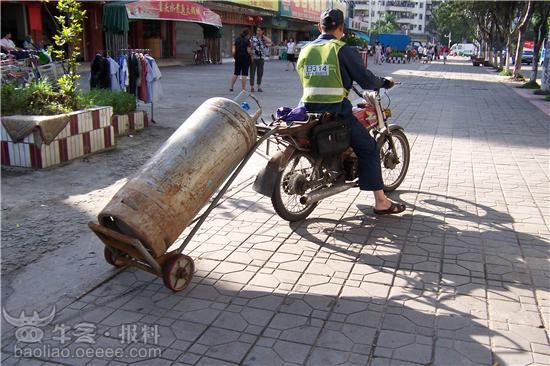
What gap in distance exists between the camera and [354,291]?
370cm

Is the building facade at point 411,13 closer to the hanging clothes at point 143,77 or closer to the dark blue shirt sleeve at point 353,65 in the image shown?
the hanging clothes at point 143,77

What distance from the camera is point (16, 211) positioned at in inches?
203

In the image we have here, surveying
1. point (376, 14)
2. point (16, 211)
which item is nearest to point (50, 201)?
point (16, 211)

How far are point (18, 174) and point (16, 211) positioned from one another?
1360 millimetres

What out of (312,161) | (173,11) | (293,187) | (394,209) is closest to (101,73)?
(312,161)

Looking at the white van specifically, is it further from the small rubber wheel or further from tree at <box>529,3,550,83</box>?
the small rubber wheel

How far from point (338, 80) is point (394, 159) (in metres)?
1.60

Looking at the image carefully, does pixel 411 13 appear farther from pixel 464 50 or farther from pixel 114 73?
pixel 114 73

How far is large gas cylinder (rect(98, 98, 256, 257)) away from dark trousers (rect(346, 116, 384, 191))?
4.27ft

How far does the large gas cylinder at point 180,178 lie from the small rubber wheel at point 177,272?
0.13 m

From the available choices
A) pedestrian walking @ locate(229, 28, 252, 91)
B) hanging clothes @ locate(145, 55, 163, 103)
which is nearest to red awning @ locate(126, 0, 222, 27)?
pedestrian walking @ locate(229, 28, 252, 91)

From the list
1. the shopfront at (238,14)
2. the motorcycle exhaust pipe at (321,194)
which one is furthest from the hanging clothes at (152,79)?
the shopfront at (238,14)

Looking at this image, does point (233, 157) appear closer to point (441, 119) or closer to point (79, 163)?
point (79, 163)

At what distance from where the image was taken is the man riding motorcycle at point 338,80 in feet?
14.7
